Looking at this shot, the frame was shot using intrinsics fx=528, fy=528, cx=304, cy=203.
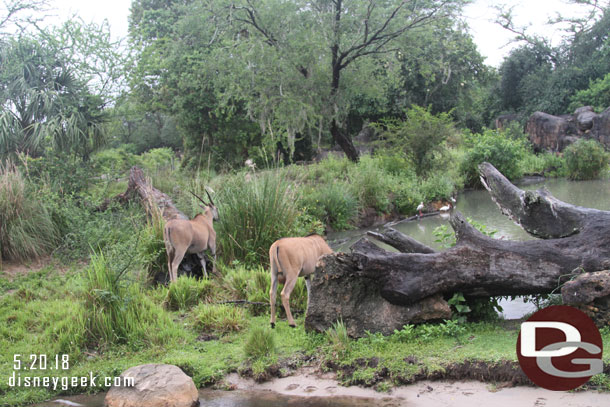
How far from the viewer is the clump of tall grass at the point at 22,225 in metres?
9.03

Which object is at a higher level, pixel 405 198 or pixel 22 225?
pixel 22 225

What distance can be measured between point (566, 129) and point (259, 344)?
28990mm

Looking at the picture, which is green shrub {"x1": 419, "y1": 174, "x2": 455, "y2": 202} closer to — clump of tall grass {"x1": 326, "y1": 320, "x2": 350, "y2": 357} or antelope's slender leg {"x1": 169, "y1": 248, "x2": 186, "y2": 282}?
antelope's slender leg {"x1": 169, "y1": 248, "x2": 186, "y2": 282}

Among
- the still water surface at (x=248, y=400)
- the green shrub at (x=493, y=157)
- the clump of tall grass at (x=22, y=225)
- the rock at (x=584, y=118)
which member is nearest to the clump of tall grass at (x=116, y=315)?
the still water surface at (x=248, y=400)

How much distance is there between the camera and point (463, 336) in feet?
16.0

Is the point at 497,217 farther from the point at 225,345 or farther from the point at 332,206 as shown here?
the point at 225,345

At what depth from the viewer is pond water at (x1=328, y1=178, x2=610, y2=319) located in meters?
10.2

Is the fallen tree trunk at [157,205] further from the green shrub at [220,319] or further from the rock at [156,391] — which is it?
the rock at [156,391]

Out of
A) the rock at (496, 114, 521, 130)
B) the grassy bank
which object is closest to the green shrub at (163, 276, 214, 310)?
the grassy bank

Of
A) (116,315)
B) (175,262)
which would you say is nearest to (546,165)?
(175,262)

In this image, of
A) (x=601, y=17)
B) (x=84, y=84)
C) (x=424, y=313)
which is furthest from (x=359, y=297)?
(x=601, y=17)

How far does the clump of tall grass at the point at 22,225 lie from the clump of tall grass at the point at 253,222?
3.29 meters

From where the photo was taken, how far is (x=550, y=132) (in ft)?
96.8

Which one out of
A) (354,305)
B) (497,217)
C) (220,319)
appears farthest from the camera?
(497,217)
